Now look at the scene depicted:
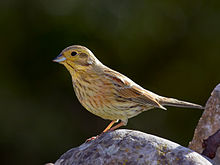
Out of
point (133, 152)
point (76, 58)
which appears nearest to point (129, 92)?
point (76, 58)

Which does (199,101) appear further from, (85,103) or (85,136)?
(85,103)

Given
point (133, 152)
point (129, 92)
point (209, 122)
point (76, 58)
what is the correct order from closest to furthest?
point (133, 152)
point (209, 122)
point (76, 58)
point (129, 92)

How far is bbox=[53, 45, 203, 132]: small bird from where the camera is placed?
198 inches

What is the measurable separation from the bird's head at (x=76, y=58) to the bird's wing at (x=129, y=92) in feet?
1.03

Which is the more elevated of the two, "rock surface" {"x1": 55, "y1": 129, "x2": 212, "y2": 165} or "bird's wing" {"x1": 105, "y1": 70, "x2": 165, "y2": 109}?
"bird's wing" {"x1": 105, "y1": 70, "x2": 165, "y2": 109}

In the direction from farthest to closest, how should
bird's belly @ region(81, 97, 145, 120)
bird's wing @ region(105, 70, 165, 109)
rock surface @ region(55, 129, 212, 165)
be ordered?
bird's wing @ region(105, 70, 165, 109) < bird's belly @ region(81, 97, 145, 120) < rock surface @ region(55, 129, 212, 165)

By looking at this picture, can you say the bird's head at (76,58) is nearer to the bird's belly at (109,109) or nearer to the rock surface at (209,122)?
the bird's belly at (109,109)

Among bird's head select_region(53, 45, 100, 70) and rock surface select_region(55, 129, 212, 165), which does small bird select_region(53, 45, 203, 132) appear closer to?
bird's head select_region(53, 45, 100, 70)

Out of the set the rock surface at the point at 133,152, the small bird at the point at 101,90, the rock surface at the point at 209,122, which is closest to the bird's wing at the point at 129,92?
the small bird at the point at 101,90

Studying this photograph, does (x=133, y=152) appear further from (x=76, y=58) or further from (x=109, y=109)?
(x=76, y=58)

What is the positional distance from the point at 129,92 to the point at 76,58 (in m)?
0.76

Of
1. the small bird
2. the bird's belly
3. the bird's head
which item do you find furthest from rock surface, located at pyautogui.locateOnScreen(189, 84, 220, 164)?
the bird's head

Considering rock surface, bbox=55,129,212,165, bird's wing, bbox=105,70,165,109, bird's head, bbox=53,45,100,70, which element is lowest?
rock surface, bbox=55,129,212,165

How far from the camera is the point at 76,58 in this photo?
518 cm
